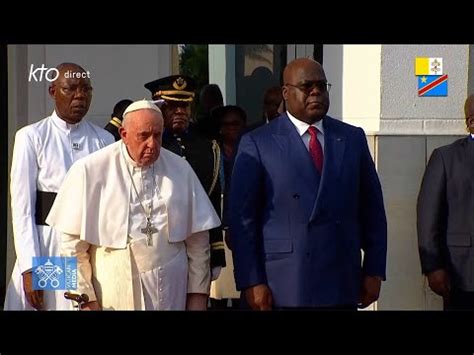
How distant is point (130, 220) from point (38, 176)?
77cm

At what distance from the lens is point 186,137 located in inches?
290

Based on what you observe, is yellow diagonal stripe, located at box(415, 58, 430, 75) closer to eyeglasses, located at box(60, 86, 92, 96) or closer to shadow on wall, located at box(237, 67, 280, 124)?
shadow on wall, located at box(237, 67, 280, 124)

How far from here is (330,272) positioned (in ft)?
22.7

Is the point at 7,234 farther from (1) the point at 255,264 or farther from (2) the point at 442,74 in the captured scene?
(2) the point at 442,74

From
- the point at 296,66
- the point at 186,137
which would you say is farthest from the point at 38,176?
the point at 296,66

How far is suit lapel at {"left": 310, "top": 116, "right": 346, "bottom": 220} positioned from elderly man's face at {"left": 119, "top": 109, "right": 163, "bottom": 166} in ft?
2.97

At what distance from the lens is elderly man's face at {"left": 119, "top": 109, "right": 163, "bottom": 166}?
21.6 ft

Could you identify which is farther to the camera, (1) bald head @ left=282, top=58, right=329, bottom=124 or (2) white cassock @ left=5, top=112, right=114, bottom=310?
(2) white cassock @ left=5, top=112, right=114, bottom=310

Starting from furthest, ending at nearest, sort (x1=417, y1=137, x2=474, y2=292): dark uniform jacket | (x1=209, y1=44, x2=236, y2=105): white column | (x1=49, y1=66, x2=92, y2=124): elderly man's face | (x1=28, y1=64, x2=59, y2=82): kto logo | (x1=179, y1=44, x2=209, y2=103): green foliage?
(x1=209, y1=44, x2=236, y2=105): white column < (x1=179, y1=44, x2=209, y2=103): green foliage < (x1=417, y1=137, x2=474, y2=292): dark uniform jacket < (x1=28, y1=64, x2=59, y2=82): kto logo < (x1=49, y1=66, x2=92, y2=124): elderly man's face

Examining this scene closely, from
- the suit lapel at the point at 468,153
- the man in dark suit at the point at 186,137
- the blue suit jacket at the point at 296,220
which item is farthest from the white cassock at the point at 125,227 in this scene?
the suit lapel at the point at 468,153

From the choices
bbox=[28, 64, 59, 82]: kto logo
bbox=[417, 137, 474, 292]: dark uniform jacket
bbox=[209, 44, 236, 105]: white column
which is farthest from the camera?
bbox=[209, 44, 236, 105]: white column

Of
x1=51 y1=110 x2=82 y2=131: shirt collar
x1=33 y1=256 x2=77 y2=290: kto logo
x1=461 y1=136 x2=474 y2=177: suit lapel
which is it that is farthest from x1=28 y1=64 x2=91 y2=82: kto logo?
x1=461 y1=136 x2=474 y2=177: suit lapel

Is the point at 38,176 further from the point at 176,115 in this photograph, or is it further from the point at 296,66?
the point at 296,66
